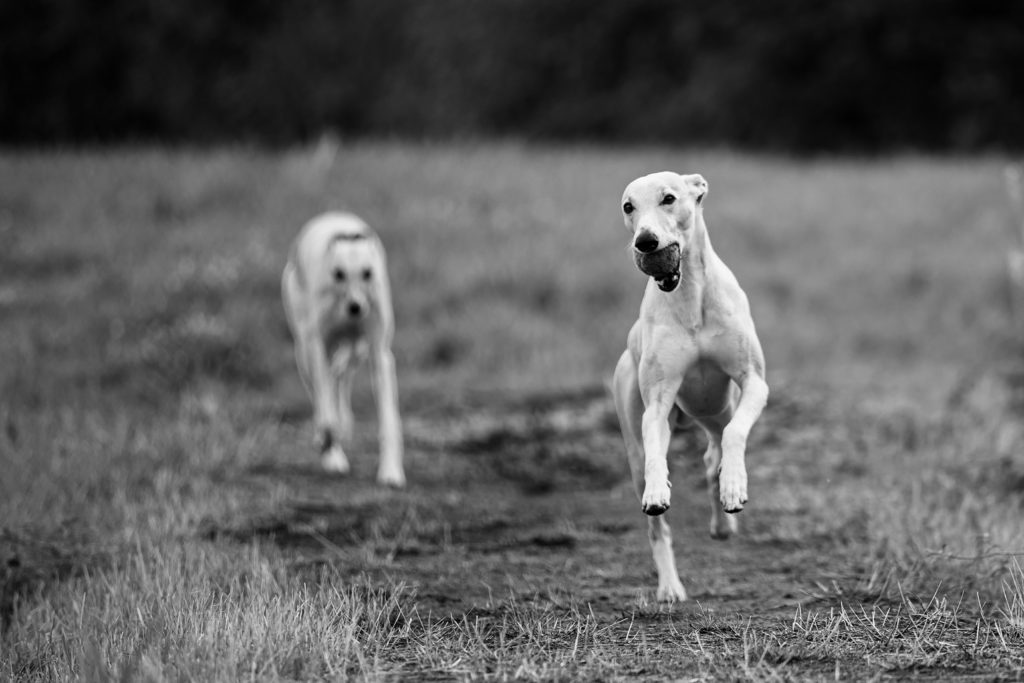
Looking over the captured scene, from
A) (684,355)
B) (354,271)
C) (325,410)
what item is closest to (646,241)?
(684,355)

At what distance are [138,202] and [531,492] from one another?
8999mm

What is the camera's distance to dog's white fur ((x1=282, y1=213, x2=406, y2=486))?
773 centimetres

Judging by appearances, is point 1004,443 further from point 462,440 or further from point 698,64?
point 698,64

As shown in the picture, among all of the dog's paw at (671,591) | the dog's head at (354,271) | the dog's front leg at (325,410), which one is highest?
the dog's head at (354,271)

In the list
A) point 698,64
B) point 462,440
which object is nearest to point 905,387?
point 462,440

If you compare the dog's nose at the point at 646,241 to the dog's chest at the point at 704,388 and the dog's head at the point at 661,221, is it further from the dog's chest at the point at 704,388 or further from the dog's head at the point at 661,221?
the dog's chest at the point at 704,388

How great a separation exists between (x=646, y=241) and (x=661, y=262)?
0.41ft

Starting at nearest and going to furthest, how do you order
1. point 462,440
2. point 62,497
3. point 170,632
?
point 170,632, point 62,497, point 462,440

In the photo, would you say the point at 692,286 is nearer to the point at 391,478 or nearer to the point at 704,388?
the point at 704,388

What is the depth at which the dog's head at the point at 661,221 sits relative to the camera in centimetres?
420

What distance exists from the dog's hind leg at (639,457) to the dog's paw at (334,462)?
11.1 ft

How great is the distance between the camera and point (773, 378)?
11516 millimetres

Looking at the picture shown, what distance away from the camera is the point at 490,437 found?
918 cm

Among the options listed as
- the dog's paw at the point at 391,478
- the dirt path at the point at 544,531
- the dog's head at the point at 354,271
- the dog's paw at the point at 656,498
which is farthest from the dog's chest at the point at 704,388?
the dog's head at the point at 354,271
